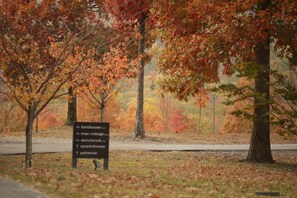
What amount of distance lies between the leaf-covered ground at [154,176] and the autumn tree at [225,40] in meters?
2.21

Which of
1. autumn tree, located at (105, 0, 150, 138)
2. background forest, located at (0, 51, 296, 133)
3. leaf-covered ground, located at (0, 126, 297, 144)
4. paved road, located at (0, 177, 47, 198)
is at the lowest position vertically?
paved road, located at (0, 177, 47, 198)

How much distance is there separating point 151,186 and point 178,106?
50653 mm

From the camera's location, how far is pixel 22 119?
49.3 metres

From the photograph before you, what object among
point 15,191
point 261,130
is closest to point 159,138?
point 261,130

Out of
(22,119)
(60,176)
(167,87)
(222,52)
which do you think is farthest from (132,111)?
(60,176)

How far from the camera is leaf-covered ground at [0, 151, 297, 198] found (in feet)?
33.0

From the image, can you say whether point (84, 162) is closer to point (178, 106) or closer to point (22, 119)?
point (22, 119)

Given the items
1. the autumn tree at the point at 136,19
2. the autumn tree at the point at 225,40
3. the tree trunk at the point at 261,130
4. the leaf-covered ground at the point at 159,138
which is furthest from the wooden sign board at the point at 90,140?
the leaf-covered ground at the point at 159,138

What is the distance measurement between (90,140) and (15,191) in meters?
4.36

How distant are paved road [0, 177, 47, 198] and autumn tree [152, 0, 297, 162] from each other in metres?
8.41

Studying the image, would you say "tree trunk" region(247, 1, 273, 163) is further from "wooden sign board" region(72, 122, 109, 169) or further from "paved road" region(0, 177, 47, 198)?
"paved road" region(0, 177, 47, 198)

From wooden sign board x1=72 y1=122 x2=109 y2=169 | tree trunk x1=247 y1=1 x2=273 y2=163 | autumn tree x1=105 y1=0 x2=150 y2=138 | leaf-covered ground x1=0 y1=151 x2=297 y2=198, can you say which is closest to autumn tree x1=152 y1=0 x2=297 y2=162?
tree trunk x1=247 y1=1 x2=273 y2=163

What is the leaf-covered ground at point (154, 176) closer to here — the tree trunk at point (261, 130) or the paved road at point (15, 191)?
the paved road at point (15, 191)

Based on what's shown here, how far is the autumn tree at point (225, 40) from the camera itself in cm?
1530
